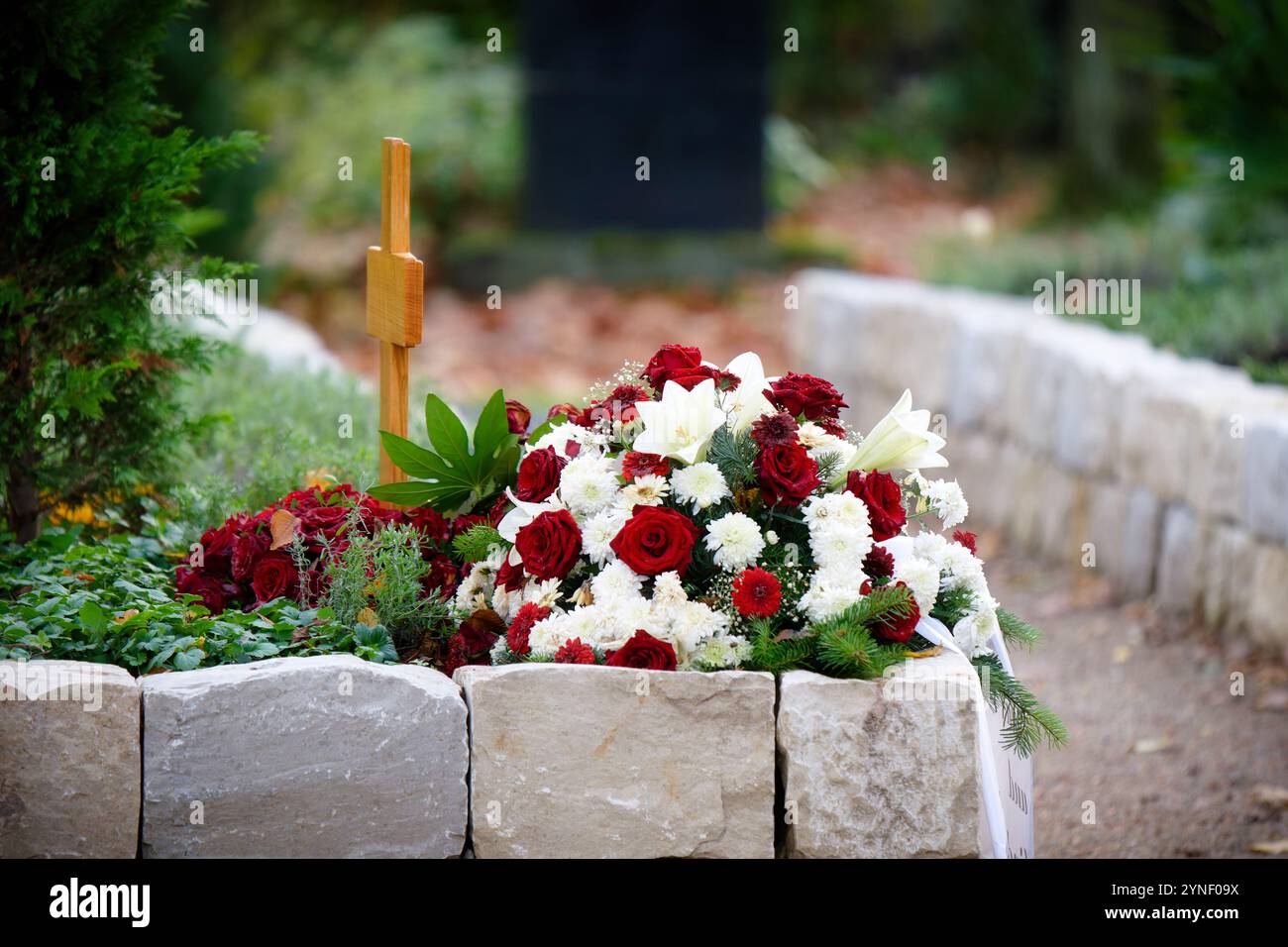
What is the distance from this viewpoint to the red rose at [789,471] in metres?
2.77

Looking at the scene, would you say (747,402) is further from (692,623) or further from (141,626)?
(141,626)

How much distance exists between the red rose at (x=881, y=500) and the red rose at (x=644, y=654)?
1.69 ft

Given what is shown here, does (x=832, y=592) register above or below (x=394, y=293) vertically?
below

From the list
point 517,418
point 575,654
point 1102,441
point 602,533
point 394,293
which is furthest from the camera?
point 1102,441

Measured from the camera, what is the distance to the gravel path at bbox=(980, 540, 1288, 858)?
372 centimetres

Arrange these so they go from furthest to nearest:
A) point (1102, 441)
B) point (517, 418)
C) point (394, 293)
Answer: point (1102, 441)
point (394, 293)
point (517, 418)

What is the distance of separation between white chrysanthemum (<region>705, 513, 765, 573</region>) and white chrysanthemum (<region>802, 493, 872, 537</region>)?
0.12 metres

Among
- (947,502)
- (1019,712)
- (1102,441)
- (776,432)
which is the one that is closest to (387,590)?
(776,432)

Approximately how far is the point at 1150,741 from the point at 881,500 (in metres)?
1.95

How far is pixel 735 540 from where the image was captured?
107 inches

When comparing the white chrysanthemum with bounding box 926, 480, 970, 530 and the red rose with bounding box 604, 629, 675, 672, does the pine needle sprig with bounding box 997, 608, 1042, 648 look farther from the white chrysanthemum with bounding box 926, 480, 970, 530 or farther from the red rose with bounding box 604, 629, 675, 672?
the red rose with bounding box 604, 629, 675, 672

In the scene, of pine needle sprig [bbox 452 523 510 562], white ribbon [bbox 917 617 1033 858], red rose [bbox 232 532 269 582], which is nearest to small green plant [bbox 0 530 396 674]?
red rose [bbox 232 532 269 582]

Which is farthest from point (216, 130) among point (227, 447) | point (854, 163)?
point (854, 163)
